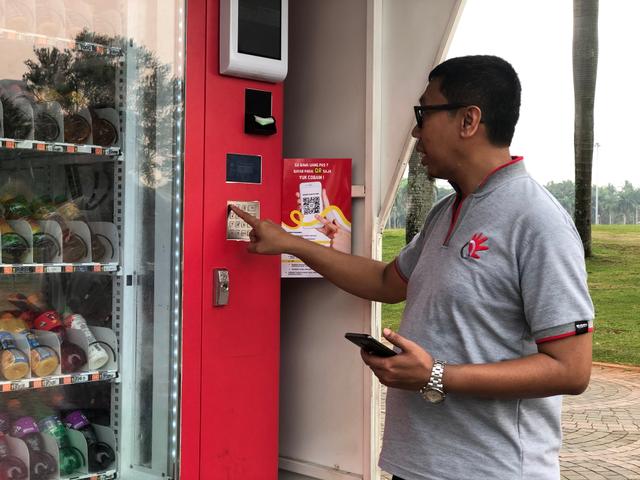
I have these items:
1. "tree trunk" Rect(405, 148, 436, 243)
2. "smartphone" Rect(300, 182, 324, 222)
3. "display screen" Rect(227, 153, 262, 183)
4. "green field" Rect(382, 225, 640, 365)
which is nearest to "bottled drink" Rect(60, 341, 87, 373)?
"display screen" Rect(227, 153, 262, 183)

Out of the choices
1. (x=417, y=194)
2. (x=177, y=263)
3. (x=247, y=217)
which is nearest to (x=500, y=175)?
(x=247, y=217)

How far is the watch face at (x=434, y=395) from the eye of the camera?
1803 mm

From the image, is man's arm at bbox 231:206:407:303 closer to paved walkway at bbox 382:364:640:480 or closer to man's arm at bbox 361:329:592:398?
man's arm at bbox 361:329:592:398

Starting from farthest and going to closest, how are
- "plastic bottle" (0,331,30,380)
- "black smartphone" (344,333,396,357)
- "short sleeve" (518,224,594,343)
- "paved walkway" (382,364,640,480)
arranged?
"paved walkway" (382,364,640,480) < "plastic bottle" (0,331,30,380) < "black smartphone" (344,333,396,357) < "short sleeve" (518,224,594,343)

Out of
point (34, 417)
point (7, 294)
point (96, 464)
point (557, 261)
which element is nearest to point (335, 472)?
point (96, 464)

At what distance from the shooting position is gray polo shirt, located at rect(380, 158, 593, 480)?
1775mm

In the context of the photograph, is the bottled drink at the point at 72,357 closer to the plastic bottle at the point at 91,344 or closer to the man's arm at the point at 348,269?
Answer: the plastic bottle at the point at 91,344

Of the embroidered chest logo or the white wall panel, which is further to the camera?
the white wall panel

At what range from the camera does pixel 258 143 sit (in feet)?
11.3

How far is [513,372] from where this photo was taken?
177 centimetres

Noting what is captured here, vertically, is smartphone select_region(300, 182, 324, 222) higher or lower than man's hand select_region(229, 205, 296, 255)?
higher

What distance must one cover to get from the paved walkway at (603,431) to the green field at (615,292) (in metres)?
1.61

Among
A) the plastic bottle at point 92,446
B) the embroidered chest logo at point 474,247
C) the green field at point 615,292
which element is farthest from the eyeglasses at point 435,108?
the green field at point 615,292

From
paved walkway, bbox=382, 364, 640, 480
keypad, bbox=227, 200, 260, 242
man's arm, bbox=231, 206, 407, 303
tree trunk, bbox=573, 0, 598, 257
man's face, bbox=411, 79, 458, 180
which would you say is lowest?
paved walkway, bbox=382, 364, 640, 480
